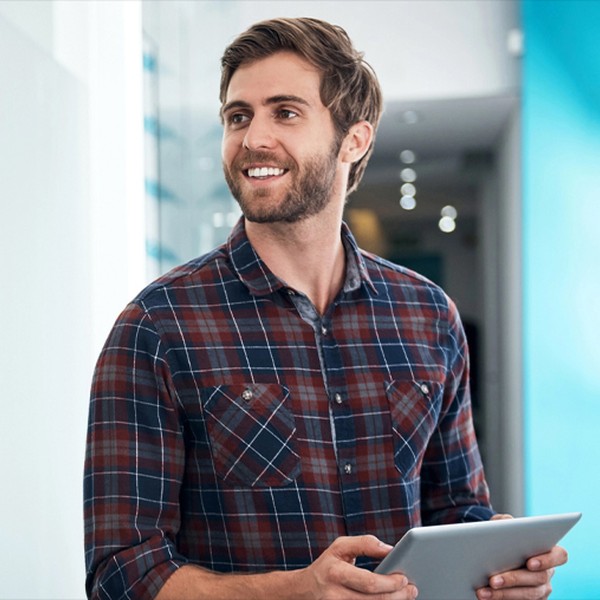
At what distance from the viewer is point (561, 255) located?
4.11 metres

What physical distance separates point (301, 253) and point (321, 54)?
36cm

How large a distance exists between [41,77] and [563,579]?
9.58ft

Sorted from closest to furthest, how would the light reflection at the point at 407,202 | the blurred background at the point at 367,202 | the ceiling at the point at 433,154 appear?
the blurred background at the point at 367,202, the ceiling at the point at 433,154, the light reflection at the point at 407,202

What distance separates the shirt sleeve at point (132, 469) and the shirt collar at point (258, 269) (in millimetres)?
208

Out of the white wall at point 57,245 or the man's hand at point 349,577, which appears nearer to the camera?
the man's hand at point 349,577

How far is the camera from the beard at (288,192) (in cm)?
162

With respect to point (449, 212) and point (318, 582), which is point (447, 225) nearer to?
point (449, 212)

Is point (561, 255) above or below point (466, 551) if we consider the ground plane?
above

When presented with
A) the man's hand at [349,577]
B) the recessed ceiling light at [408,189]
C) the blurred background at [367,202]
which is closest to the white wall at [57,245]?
the blurred background at [367,202]

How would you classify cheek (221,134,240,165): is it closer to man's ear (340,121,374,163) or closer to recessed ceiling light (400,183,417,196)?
man's ear (340,121,374,163)

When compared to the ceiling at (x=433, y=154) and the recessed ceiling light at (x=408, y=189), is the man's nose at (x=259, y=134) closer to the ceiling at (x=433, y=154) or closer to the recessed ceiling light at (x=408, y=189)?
the ceiling at (x=433, y=154)

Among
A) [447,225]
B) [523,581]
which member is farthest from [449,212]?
[523,581]

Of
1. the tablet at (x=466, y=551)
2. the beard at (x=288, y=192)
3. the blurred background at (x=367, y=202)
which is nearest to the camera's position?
the tablet at (x=466, y=551)

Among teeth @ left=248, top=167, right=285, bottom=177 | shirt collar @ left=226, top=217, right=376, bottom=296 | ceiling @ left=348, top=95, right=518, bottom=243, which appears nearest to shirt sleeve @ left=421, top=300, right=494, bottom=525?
shirt collar @ left=226, top=217, right=376, bottom=296
